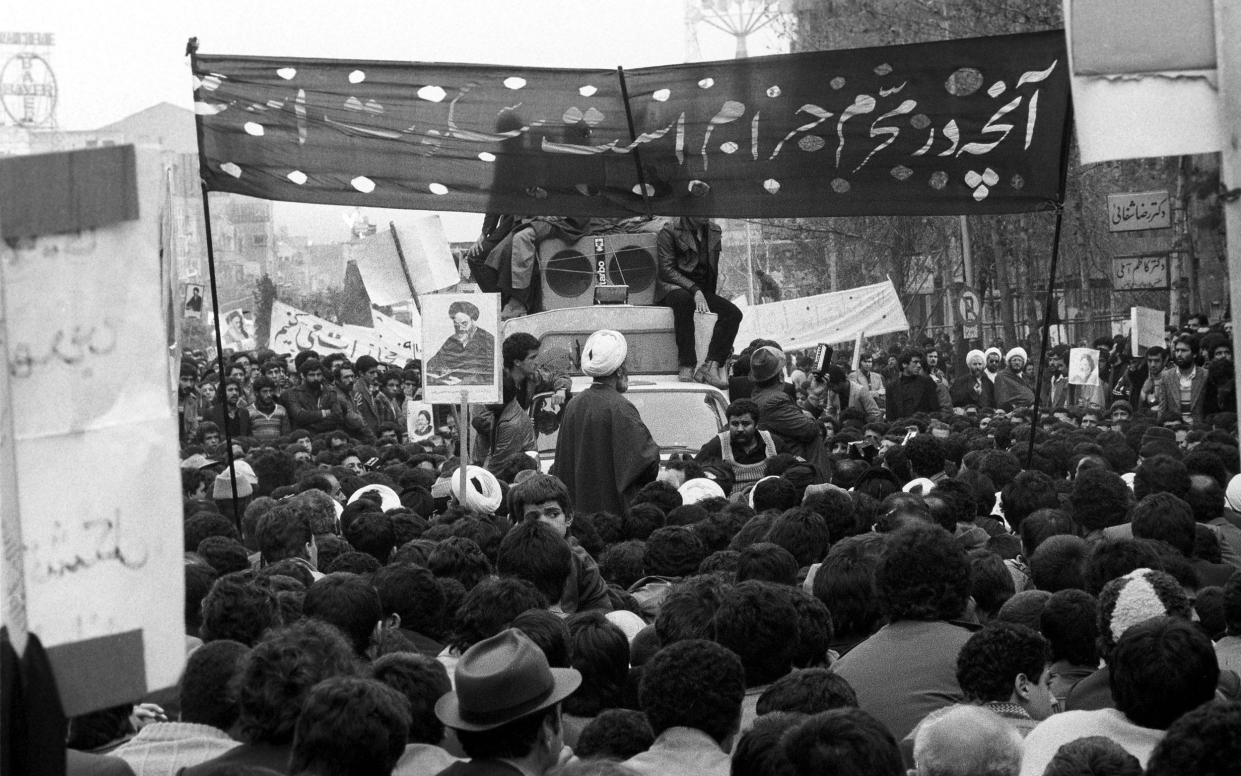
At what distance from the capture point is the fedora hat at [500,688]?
4.00 metres

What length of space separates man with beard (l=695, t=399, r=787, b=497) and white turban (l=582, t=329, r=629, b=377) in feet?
3.11

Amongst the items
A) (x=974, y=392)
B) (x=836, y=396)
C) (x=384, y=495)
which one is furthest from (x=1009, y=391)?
(x=384, y=495)

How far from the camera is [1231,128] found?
10.0 ft

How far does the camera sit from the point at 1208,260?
26.3 m

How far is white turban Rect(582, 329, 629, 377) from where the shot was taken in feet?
31.4

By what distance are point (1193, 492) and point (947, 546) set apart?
352 centimetres

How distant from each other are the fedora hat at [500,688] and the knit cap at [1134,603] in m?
1.66

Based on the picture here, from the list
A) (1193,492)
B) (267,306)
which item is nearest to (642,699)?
(1193,492)

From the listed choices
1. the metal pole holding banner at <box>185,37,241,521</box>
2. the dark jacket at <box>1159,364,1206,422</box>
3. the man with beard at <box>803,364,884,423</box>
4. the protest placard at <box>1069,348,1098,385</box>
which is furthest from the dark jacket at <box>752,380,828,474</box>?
the protest placard at <box>1069,348,1098,385</box>

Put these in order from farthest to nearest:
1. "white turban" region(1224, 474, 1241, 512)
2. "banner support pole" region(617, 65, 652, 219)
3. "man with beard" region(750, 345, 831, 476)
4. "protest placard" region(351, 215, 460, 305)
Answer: "protest placard" region(351, 215, 460, 305) → "man with beard" region(750, 345, 831, 476) → "banner support pole" region(617, 65, 652, 219) → "white turban" region(1224, 474, 1241, 512)

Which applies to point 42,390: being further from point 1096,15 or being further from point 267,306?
point 267,306

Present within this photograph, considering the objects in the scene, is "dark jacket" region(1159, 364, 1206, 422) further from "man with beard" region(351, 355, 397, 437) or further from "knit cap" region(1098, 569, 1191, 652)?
"knit cap" region(1098, 569, 1191, 652)

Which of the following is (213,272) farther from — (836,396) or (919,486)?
(836,396)

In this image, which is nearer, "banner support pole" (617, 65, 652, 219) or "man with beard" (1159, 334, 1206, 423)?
"banner support pole" (617, 65, 652, 219)
